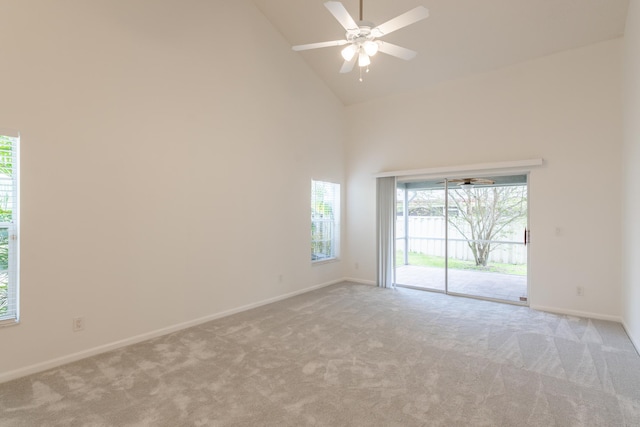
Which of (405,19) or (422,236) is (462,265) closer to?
(422,236)

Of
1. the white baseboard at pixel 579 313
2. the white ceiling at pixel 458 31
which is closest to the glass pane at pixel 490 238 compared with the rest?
the white baseboard at pixel 579 313

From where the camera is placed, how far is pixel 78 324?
3029 mm

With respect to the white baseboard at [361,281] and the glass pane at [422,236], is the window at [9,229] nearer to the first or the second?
the white baseboard at [361,281]

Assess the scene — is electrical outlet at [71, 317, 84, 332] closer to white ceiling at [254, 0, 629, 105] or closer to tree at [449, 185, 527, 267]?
white ceiling at [254, 0, 629, 105]

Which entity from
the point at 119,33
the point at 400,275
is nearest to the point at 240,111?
the point at 119,33

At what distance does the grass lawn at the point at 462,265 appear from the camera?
5.40 metres

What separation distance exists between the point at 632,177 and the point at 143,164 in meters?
5.30

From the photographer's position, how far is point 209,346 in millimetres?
3307

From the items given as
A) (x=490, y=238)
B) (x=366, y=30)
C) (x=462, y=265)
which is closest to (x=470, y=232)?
(x=490, y=238)

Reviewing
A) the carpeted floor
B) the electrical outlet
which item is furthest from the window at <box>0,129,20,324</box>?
the carpeted floor

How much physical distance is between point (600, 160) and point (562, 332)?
89.6 inches

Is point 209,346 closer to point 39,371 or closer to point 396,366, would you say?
point 39,371

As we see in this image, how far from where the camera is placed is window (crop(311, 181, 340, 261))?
5.96 metres

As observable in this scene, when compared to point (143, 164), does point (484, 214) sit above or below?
below
